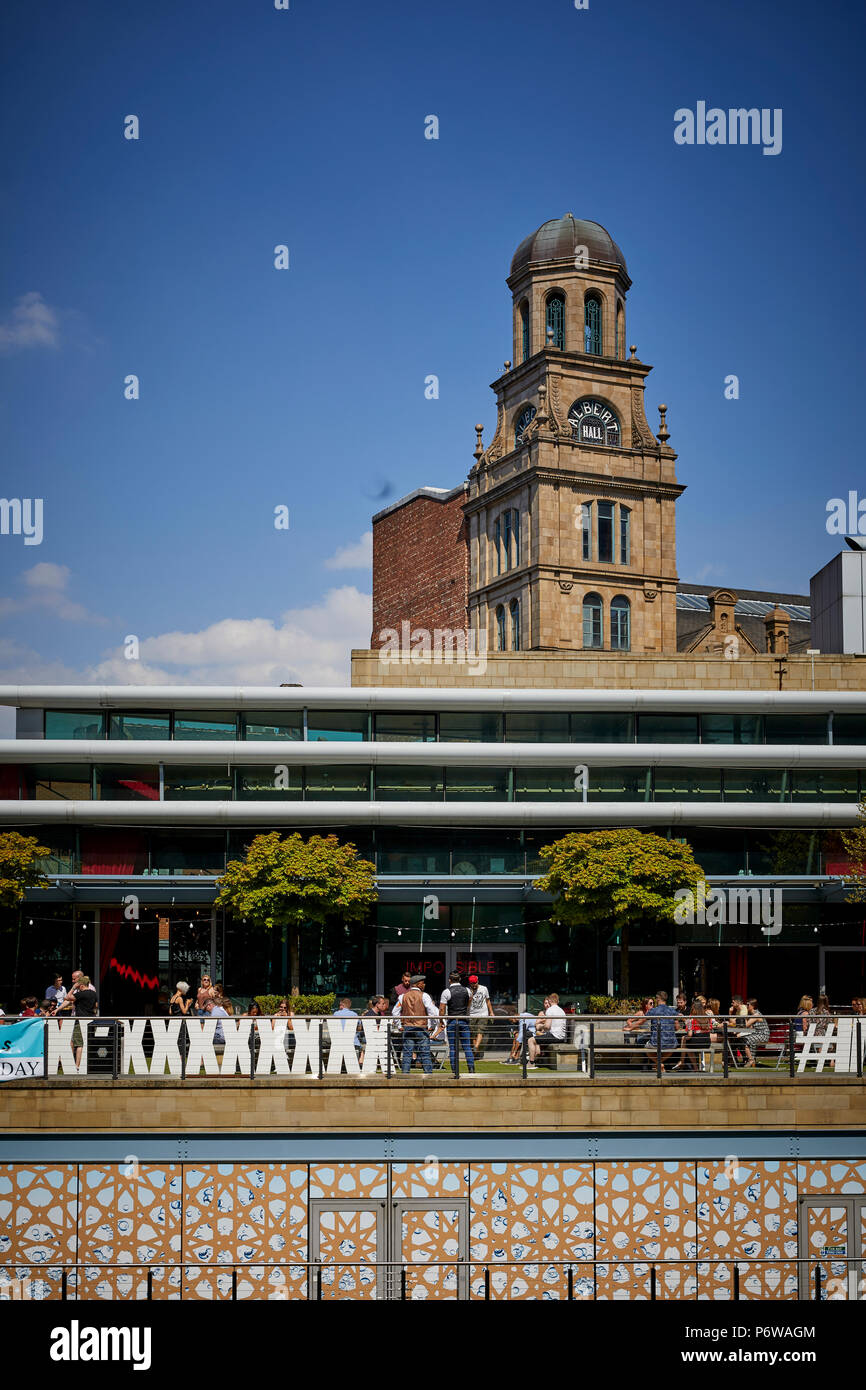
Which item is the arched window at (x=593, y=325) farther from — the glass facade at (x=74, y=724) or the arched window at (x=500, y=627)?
the glass facade at (x=74, y=724)

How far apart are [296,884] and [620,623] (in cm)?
3557

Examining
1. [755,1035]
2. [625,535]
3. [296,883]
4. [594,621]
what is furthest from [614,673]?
[625,535]

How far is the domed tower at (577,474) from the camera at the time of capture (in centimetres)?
6053

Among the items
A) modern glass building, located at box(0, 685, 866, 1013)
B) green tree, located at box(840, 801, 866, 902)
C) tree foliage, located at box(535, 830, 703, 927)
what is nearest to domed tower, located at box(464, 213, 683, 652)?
modern glass building, located at box(0, 685, 866, 1013)

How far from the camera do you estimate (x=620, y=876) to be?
90.9 feet

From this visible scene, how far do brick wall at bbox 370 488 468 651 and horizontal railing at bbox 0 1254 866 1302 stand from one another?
49.7 m

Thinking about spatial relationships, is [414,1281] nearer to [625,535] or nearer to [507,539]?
[625,535]

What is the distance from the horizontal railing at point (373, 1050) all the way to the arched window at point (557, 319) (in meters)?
45.7

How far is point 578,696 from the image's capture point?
33.5m

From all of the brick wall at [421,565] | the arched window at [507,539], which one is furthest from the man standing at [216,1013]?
the brick wall at [421,565]

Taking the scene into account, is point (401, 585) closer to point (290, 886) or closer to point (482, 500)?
point (482, 500)

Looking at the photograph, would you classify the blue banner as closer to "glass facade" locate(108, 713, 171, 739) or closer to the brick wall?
"glass facade" locate(108, 713, 171, 739)

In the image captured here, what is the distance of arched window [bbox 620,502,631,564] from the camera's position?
6166cm
